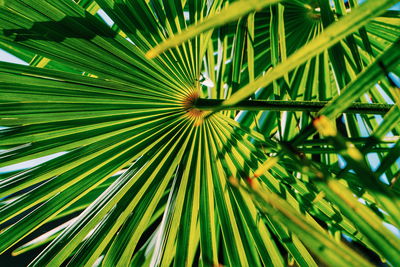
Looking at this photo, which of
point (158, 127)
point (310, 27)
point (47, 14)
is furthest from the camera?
point (310, 27)

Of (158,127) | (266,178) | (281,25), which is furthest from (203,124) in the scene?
(281,25)

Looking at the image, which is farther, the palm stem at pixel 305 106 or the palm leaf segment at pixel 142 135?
the palm leaf segment at pixel 142 135

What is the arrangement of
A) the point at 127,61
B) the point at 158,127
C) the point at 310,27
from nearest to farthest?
the point at 127,61, the point at 158,127, the point at 310,27

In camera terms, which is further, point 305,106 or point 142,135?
point 142,135

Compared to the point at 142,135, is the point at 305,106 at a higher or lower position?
higher

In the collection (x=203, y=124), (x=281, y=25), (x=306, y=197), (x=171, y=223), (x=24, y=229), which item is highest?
(x=281, y=25)

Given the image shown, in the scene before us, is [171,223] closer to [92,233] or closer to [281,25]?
[92,233]

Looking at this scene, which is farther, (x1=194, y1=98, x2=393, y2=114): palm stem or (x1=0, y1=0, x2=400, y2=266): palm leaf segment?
(x1=0, y1=0, x2=400, y2=266): palm leaf segment

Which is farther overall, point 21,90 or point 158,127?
point 158,127

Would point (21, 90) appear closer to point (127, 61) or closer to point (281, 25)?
point (127, 61)

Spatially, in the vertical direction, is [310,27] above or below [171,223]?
above
